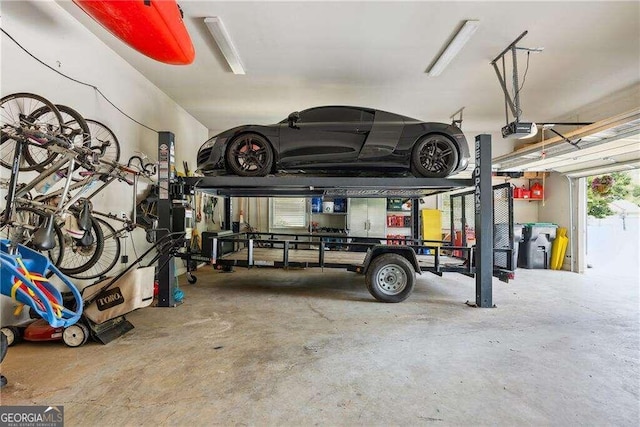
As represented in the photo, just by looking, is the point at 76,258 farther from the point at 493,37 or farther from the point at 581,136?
the point at 581,136

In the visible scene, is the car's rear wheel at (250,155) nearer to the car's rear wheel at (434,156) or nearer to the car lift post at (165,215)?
the car lift post at (165,215)

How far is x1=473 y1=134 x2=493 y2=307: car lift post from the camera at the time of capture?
12.6 feet

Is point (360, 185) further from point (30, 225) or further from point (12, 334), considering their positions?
point (12, 334)

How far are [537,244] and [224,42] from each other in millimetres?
7885

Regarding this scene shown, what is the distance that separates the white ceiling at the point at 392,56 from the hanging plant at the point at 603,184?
3.92 meters

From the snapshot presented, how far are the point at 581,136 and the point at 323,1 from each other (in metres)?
4.56

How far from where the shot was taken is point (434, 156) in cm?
393

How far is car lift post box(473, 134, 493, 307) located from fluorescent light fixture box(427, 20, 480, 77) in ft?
3.86

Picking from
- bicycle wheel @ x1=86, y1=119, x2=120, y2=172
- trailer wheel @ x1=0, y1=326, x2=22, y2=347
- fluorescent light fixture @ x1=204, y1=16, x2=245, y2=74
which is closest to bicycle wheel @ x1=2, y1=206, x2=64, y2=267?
trailer wheel @ x1=0, y1=326, x2=22, y2=347

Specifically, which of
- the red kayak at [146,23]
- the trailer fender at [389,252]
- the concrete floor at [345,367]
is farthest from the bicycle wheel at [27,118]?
the trailer fender at [389,252]

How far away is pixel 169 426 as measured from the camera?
1.62 metres

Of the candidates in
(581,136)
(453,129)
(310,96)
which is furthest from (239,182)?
(581,136)

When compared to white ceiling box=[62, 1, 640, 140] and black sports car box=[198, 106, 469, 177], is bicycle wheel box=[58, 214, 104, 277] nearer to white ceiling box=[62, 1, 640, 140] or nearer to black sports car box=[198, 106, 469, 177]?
black sports car box=[198, 106, 469, 177]

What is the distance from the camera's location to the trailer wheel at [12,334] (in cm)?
256
